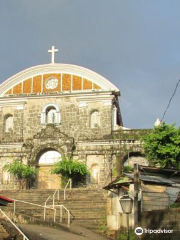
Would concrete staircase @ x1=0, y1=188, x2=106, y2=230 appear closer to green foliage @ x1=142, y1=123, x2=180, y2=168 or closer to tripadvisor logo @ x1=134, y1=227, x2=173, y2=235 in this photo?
tripadvisor logo @ x1=134, y1=227, x2=173, y2=235

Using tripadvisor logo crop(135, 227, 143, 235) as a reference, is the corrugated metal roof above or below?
above

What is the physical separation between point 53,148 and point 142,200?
656 inches

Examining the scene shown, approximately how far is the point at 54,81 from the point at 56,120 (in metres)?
3.04

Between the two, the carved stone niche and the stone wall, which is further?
the stone wall

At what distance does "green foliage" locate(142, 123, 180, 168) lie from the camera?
1112 inches

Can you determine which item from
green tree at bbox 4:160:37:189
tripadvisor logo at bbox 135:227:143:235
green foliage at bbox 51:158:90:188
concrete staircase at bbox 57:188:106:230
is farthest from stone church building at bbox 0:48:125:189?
tripadvisor logo at bbox 135:227:143:235

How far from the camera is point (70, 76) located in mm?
35969

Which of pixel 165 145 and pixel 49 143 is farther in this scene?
pixel 49 143

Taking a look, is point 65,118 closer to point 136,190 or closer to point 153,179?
point 153,179

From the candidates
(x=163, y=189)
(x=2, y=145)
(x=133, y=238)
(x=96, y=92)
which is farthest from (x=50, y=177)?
(x=133, y=238)

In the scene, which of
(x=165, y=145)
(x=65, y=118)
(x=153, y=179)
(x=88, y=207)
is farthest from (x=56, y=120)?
(x=153, y=179)

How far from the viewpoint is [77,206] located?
2284cm

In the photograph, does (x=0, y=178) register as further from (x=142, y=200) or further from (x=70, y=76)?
(x=142, y=200)

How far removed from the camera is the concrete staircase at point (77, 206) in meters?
21.2
